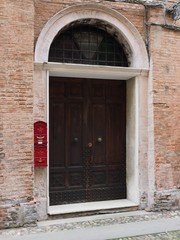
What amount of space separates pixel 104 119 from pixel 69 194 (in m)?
1.78

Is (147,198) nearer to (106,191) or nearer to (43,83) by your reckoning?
(106,191)

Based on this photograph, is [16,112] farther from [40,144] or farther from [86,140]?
[86,140]

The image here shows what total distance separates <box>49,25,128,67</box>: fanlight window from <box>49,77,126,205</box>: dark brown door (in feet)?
1.51

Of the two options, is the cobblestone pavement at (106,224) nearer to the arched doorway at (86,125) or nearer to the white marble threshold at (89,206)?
the white marble threshold at (89,206)

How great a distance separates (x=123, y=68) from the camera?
6734 millimetres

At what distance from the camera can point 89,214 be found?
6.50 m

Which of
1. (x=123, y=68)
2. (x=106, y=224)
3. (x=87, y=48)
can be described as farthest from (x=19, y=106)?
(x=106, y=224)

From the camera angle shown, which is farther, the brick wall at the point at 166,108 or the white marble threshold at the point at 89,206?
the brick wall at the point at 166,108

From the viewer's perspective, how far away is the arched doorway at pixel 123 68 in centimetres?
624

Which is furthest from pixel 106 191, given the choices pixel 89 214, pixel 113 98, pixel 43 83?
pixel 43 83

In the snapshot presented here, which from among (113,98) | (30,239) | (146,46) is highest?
(146,46)

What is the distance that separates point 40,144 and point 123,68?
231cm

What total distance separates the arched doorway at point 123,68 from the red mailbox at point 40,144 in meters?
0.90

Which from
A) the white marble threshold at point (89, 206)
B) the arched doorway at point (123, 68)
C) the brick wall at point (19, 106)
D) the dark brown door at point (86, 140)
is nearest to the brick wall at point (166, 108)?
the arched doorway at point (123, 68)
